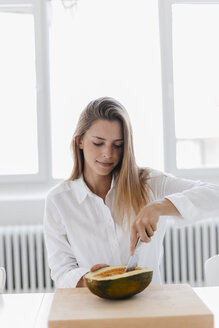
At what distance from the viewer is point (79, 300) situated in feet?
3.66

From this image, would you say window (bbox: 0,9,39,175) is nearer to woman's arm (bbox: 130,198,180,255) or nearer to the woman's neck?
the woman's neck

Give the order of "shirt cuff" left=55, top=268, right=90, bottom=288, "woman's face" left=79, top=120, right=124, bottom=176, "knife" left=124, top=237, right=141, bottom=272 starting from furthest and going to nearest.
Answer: "woman's face" left=79, top=120, right=124, bottom=176
"shirt cuff" left=55, top=268, right=90, bottom=288
"knife" left=124, top=237, right=141, bottom=272

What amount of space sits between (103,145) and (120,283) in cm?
58

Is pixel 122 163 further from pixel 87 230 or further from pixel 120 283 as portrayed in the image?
pixel 120 283

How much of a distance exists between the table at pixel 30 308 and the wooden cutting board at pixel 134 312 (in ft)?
0.37

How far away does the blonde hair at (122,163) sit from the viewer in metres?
1.51

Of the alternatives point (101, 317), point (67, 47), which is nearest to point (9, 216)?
point (67, 47)

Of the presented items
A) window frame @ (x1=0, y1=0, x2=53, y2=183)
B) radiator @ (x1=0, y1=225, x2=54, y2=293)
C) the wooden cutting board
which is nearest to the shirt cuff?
the wooden cutting board

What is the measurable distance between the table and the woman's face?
0.47m

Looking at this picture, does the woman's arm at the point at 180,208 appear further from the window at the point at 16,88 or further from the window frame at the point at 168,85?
the window at the point at 16,88

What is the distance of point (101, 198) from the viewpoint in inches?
62.9

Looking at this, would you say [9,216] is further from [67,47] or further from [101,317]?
[101,317]

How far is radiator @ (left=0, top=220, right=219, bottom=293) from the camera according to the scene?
2.83 metres

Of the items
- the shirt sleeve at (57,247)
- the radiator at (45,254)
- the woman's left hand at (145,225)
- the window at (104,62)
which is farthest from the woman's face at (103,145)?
the window at (104,62)
